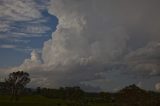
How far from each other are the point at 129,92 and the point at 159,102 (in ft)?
59.6

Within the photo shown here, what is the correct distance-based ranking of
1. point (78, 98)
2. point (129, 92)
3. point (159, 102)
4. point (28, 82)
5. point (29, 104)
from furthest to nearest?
point (78, 98) → point (28, 82) → point (29, 104) → point (159, 102) → point (129, 92)

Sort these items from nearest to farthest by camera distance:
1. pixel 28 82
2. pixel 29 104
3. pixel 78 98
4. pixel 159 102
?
pixel 159 102 < pixel 29 104 < pixel 28 82 < pixel 78 98

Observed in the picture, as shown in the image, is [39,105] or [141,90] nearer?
[141,90]

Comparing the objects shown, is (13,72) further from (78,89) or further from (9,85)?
(78,89)

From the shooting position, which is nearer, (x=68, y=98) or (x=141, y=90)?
(x=141, y=90)

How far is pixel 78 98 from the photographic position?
192 m

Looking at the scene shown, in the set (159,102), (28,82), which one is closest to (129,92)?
(159,102)

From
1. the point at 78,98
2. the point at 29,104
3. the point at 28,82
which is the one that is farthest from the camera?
the point at 78,98

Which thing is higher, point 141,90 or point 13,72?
point 13,72

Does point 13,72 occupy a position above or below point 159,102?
above

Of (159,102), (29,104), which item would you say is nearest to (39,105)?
(29,104)

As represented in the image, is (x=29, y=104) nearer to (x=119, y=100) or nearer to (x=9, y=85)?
(x=9, y=85)

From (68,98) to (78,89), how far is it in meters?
9.58

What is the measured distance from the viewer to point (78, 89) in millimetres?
192500
